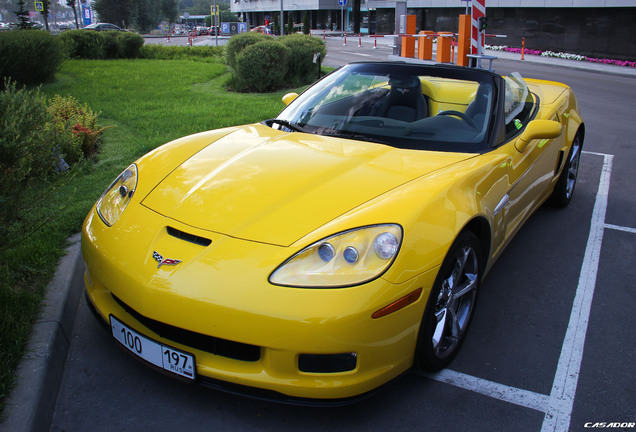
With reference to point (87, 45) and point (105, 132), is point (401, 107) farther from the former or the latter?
point (87, 45)

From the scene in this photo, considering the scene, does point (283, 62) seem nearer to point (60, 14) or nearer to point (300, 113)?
point (300, 113)

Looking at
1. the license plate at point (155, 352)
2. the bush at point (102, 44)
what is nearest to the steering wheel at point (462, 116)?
the license plate at point (155, 352)

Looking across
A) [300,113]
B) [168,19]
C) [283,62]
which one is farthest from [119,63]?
[168,19]

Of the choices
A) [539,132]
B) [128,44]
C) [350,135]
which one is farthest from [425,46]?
[350,135]

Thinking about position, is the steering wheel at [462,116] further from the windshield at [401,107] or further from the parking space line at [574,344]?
the parking space line at [574,344]

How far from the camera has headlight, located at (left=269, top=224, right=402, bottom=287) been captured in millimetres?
2186

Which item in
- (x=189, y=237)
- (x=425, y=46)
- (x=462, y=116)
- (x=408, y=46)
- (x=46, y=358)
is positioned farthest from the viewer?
(x=425, y=46)

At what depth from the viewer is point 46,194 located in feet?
10.5

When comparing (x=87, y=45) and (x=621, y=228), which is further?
(x=87, y=45)

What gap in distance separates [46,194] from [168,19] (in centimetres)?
9887

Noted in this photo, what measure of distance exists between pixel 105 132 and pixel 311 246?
621cm

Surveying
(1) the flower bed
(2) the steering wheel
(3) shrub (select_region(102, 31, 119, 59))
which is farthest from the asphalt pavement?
(1) the flower bed

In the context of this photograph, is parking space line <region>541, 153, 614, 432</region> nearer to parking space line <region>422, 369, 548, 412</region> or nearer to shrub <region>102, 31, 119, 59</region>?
parking space line <region>422, 369, 548, 412</region>

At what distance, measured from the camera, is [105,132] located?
25.0 feet
